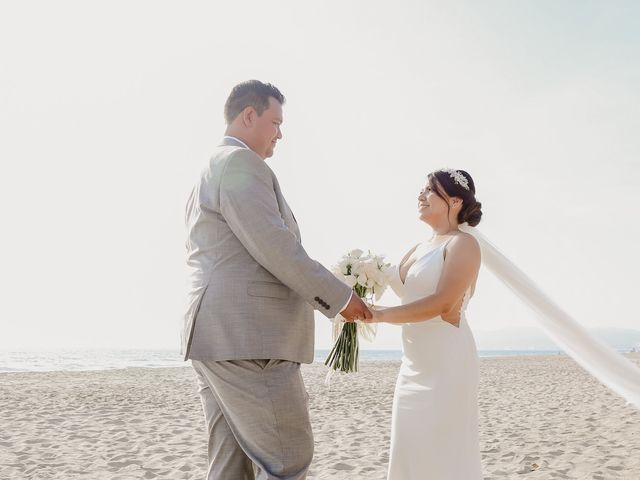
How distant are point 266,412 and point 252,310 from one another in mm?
485

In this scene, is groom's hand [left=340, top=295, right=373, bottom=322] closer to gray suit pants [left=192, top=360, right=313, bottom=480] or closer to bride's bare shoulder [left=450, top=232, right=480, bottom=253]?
gray suit pants [left=192, top=360, right=313, bottom=480]

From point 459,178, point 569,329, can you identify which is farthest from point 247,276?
point 569,329

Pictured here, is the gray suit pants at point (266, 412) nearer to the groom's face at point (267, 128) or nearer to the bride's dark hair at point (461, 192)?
the groom's face at point (267, 128)

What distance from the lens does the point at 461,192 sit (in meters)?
4.63

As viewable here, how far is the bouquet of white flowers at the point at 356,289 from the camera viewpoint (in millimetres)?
4414

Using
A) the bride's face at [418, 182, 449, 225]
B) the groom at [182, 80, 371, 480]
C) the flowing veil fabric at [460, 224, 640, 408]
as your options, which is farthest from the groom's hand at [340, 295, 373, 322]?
the flowing veil fabric at [460, 224, 640, 408]

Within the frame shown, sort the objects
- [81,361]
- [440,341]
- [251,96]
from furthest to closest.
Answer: [81,361], [440,341], [251,96]

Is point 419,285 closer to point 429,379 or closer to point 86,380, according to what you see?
point 429,379

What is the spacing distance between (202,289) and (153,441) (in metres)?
6.05

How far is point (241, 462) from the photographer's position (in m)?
3.25

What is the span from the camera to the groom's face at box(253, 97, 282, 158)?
11.0 ft

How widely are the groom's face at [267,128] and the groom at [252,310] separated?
16cm

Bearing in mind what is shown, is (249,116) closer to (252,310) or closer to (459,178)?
(252,310)

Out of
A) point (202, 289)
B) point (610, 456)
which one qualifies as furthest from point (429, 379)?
point (610, 456)
